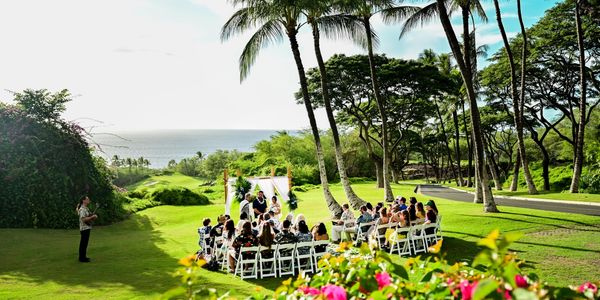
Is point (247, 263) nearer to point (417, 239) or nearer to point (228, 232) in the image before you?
point (228, 232)

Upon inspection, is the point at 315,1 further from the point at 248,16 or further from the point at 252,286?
the point at 252,286

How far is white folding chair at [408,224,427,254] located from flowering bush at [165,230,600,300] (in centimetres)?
908

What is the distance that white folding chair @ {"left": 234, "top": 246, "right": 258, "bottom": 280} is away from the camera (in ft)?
33.2

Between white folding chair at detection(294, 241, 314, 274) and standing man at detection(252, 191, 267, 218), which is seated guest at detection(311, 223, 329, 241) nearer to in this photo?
white folding chair at detection(294, 241, 314, 274)

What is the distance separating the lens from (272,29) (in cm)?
1911

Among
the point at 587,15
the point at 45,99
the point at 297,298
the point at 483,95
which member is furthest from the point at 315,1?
the point at 483,95

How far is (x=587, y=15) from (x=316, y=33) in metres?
18.0

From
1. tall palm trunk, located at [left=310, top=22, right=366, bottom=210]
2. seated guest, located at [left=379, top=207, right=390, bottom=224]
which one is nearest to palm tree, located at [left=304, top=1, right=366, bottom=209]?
tall palm trunk, located at [left=310, top=22, right=366, bottom=210]

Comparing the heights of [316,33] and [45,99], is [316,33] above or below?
above

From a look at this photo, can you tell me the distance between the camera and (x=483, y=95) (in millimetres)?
39688

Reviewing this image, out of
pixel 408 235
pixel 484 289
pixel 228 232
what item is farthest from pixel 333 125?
pixel 484 289

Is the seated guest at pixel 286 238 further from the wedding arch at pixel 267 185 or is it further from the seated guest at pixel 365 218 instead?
the wedding arch at pixel 267 185

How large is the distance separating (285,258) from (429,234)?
15.6 feet

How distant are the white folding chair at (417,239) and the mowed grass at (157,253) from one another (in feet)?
2.15
